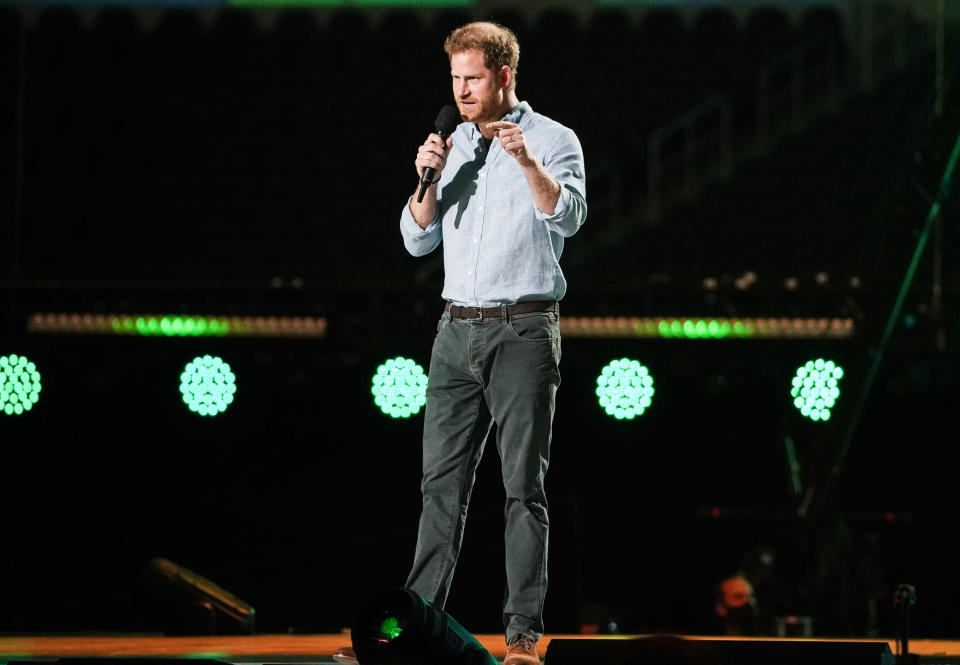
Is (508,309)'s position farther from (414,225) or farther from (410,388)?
(410,388)

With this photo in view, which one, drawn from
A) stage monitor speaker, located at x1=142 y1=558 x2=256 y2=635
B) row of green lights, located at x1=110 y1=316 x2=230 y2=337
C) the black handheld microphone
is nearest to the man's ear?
the black handheld microphone

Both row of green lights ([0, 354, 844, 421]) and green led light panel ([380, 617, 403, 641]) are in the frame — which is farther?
row of green lights ([0, 354, 844, 421])

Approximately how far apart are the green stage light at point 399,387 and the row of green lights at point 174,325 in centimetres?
92

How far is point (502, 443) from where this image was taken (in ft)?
9.30

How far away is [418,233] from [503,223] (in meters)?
0.19

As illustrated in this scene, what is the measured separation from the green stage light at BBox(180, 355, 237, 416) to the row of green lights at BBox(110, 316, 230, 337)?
505 mm

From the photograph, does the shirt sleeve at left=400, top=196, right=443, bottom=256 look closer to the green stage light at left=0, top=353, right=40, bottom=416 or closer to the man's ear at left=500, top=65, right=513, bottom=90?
the man's ear at left=500, top=65, right=513, bottom=90

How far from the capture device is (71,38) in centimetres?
1195

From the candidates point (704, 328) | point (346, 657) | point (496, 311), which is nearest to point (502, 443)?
point (496, 311)

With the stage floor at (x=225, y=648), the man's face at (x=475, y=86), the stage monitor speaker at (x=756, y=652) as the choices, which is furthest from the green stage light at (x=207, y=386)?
the stage monitor speaker at (x=756, y=652)

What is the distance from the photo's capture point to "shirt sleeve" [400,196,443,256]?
2955 millimetres

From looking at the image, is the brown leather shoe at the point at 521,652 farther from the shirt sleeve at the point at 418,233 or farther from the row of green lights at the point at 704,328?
the row of green lights at the point at 704,328

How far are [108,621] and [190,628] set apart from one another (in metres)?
1.71

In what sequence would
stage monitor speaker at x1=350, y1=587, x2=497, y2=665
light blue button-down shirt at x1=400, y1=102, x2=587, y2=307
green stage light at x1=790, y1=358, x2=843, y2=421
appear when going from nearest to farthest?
stage monitor speaker at x1=350, y1=587, x2=497, y2=665
light blue button-down shirt at x1=400, y1=102, x2=587, y2=307
green stage light at x1=790, y1=358, x2=843, y2=421
